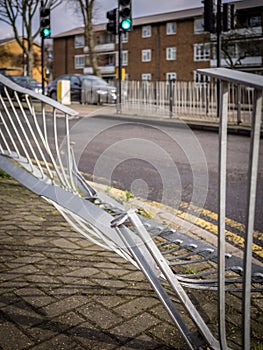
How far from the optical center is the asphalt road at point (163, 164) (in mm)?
2113

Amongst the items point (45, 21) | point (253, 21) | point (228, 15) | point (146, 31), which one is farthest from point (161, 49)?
point (228, 15)

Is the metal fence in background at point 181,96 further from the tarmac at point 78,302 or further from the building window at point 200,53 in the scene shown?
the building window at point 200,53

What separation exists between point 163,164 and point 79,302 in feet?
2.46

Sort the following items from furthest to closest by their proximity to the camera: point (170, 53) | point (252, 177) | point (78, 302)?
point (170, 53)
point (78, 302)
point (252, 177)

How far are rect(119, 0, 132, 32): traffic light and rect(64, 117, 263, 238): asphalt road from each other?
5531 millimetres

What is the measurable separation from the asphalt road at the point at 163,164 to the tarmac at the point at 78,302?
1.03ft

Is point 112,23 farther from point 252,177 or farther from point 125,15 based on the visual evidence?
point 252,177

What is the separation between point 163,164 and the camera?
89.7 inches

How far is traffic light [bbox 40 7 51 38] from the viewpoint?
14.7 metres

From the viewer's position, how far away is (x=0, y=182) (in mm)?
4926

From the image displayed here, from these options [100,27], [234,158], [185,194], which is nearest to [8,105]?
[185,194]

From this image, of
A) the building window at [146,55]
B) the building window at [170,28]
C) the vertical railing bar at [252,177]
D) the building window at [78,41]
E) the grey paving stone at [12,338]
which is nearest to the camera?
the vertical railing bar at [252,177]

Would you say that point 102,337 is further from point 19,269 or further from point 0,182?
point 0,182

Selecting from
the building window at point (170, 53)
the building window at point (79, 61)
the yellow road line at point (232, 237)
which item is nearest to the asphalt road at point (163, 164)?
the yellow road line at point (232, 237)
